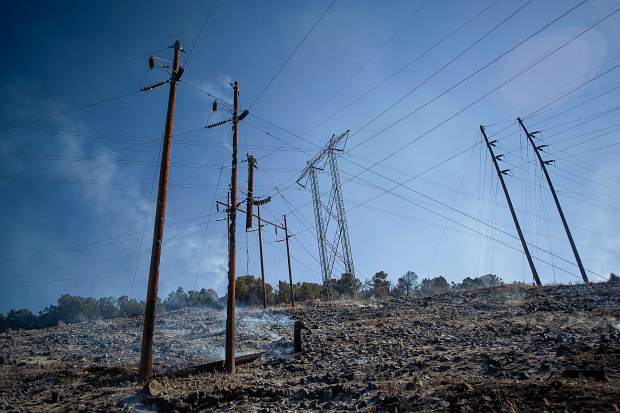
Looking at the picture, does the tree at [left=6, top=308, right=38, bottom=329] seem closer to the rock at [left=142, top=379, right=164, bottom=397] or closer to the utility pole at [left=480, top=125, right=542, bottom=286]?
the rock at [left=142, top=379, right=164, bottom=397]

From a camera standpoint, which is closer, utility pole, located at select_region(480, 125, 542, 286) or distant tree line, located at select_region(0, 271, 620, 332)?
utility pole, located at select_region(480, 125, 542, 286)

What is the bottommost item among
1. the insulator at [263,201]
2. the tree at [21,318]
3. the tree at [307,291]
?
the tree at [21,318]

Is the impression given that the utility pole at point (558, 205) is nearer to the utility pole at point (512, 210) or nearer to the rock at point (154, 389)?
the utility pole at point (512, 210)

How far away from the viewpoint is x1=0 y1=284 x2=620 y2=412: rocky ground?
7.08 m

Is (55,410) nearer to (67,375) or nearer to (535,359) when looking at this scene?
(67,375)

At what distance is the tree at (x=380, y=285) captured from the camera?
4651 centimetres

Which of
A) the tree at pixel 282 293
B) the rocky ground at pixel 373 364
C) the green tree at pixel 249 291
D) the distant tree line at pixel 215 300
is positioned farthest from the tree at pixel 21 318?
the rocky ground at pixel 373 364

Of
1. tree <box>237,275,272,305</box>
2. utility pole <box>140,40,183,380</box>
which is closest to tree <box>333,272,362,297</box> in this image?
tree <box>237,275,272,305</box>

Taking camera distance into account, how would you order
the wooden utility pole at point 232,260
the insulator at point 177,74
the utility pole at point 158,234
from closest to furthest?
the utility pole at point 158,234 → the wooden utility pole at point 232,260 → the insulator at point 177,74

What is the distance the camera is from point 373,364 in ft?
37.6

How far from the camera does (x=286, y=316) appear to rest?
84.7 ft

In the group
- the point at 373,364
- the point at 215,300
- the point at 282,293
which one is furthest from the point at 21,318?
the point at 373,364

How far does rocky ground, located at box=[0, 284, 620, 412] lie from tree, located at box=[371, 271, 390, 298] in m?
23.3

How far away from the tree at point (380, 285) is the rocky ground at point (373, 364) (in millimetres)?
23275
